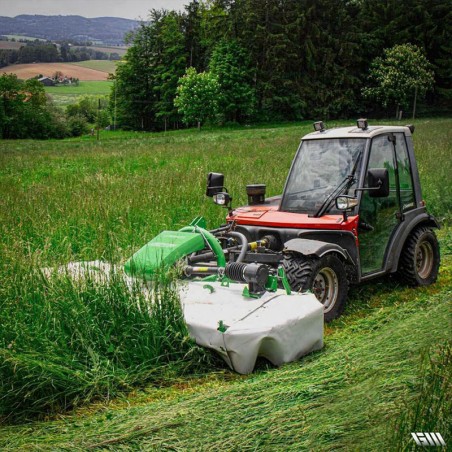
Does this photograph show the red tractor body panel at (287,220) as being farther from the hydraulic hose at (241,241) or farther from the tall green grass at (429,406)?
the tall green grass at (429,406)

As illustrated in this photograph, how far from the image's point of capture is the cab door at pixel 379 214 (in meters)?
7.38

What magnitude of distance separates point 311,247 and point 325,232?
604mm

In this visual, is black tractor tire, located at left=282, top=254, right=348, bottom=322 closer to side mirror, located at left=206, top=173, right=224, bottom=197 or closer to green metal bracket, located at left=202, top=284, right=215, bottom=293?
green metal bracket, located at left=202, top=284, right=215, bottom=293

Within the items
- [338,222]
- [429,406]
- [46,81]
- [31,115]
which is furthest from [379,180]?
[46,81]

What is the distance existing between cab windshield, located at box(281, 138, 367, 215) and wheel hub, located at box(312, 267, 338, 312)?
784 mm

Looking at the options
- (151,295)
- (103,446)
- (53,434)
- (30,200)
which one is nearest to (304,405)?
(103,446)

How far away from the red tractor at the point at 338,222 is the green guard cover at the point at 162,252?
0.16m

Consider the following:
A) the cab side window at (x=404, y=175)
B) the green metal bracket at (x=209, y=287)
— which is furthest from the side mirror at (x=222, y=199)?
the cab side window at (x=404, y=175)

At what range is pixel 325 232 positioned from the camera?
7.04 m

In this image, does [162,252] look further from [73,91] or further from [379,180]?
[73,91]

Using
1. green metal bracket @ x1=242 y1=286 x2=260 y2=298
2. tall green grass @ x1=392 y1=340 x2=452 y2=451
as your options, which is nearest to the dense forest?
green metal bracket @ x1=242 y1=286 x2=260 y2=298

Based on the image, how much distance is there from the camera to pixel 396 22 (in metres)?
62.7

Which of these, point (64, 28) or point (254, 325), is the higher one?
point (64, 28)

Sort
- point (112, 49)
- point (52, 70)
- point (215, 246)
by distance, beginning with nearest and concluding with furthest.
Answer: point (215, 246), point (52, 70), point (112, 49)
